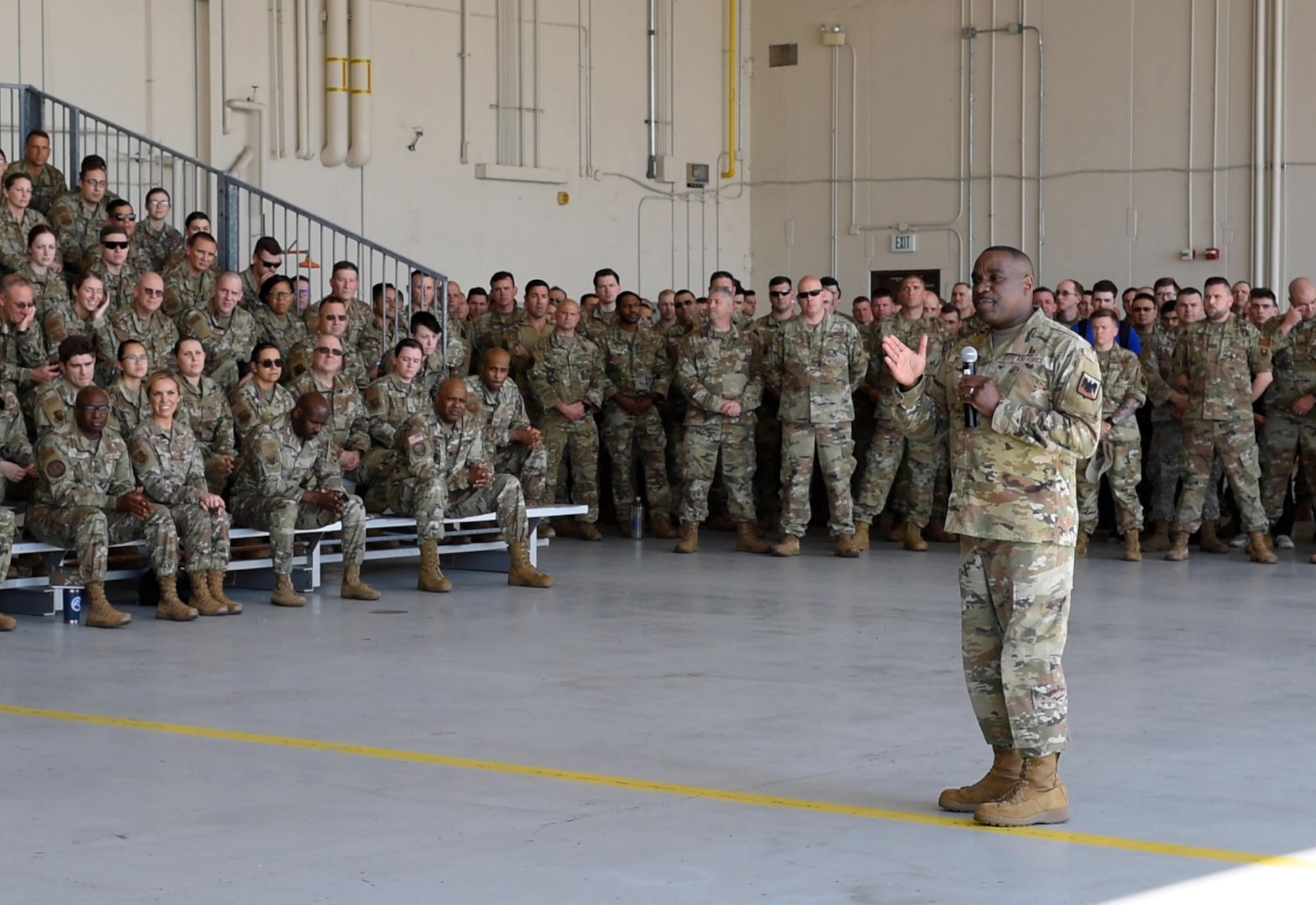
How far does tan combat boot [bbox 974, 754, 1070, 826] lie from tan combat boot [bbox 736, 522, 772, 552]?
292 inches

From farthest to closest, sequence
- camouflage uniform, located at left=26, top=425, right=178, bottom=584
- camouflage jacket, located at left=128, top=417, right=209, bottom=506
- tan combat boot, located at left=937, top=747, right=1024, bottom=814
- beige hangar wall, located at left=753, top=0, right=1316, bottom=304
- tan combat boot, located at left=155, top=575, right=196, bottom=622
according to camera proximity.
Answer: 1. beige hangar wall, located at left=753, top=0, right=1316, bottom=304
2. camouflage jacket, located at left=128, top=417, right=209, bottom=506
3. tan combat boot, located at left=155, top=575, right=196, bottom=622
4. camouflage uniform, located at left=26, top=425, right=178, bottom=584
5. tan combat boot, located at left=937, top=747, right=1024, bottom=814

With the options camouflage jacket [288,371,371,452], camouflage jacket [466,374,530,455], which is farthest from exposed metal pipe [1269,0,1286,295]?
camouflage jacket [288,371,371,452]

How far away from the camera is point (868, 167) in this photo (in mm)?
18922

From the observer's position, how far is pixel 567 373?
42.9 ft

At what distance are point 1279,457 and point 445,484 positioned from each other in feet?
17.6

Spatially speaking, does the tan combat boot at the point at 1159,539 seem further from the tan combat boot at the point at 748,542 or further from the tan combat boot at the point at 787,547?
the tan combat boot at the point at 748,542

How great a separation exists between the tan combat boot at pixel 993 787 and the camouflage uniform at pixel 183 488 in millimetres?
5188

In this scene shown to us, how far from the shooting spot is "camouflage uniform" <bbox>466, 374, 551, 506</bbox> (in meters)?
11.4

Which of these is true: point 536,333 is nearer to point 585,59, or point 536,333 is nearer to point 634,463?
point 634,463

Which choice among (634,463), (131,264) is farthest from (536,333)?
(131,264)

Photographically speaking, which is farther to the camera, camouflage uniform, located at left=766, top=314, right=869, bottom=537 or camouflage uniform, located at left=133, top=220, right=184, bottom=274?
camouflage uniform, located at left=133, top=220, right=184, bottom=274

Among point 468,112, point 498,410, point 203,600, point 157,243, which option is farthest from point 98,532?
point 468,112

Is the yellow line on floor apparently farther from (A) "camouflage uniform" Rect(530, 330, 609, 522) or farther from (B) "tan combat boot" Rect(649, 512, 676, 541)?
(B) "tan combat boot" Rect(649, 512, 676, 541)

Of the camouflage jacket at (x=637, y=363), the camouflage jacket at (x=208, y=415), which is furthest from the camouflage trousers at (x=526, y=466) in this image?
the camouflage jacket at (x=208, y=415)
